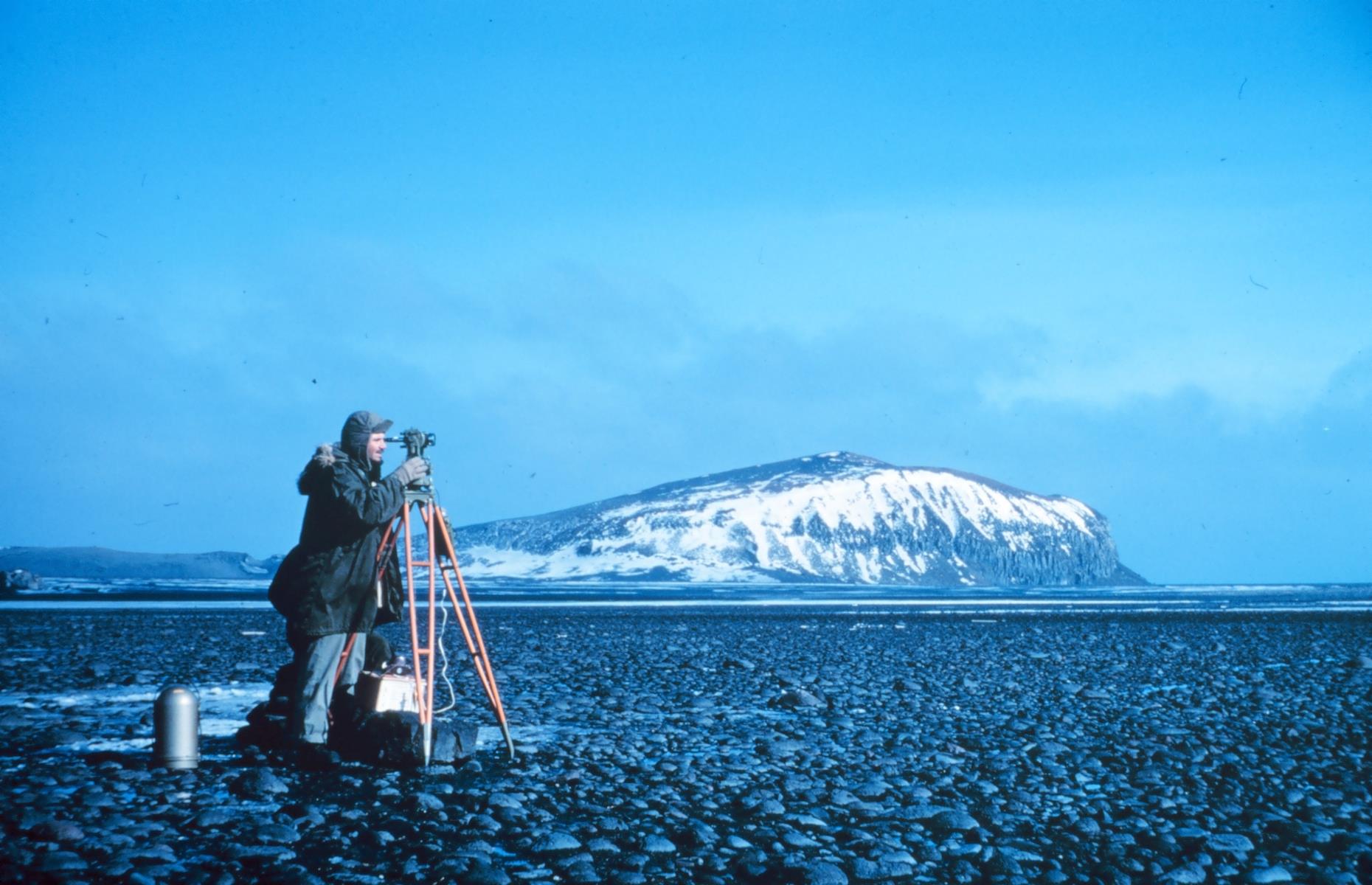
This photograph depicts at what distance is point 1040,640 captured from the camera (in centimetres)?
2239

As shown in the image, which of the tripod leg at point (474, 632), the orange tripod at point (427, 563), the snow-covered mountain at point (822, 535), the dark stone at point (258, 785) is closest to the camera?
the dark stone at point (258, 785)

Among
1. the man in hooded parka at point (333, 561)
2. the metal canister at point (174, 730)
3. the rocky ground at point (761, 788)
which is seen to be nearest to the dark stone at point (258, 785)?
the rocky ground at point (761, 788)

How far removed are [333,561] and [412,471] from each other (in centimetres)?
80

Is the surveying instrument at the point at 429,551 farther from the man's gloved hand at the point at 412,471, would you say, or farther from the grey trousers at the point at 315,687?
the grey trousers at the point at 315,687

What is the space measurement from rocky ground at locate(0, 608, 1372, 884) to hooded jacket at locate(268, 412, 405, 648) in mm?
1049

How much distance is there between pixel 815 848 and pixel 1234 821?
262cm

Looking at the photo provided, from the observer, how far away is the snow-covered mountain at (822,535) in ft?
461

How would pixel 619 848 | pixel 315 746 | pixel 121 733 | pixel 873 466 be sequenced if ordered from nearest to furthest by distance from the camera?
pixel 619 848 < pixel 315 746 < pixel 121 733 < pixel 873 466

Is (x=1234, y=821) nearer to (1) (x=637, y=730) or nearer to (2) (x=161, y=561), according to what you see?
(1) (x=637, y=730)

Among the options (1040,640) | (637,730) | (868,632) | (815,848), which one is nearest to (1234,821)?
(815,848)

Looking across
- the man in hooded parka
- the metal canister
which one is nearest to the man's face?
the man in hooded parka

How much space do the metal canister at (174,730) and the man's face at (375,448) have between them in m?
1.96

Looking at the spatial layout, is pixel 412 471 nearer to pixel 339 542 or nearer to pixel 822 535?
pixel 339 542

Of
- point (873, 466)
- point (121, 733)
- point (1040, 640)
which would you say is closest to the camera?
point (121, 733)
